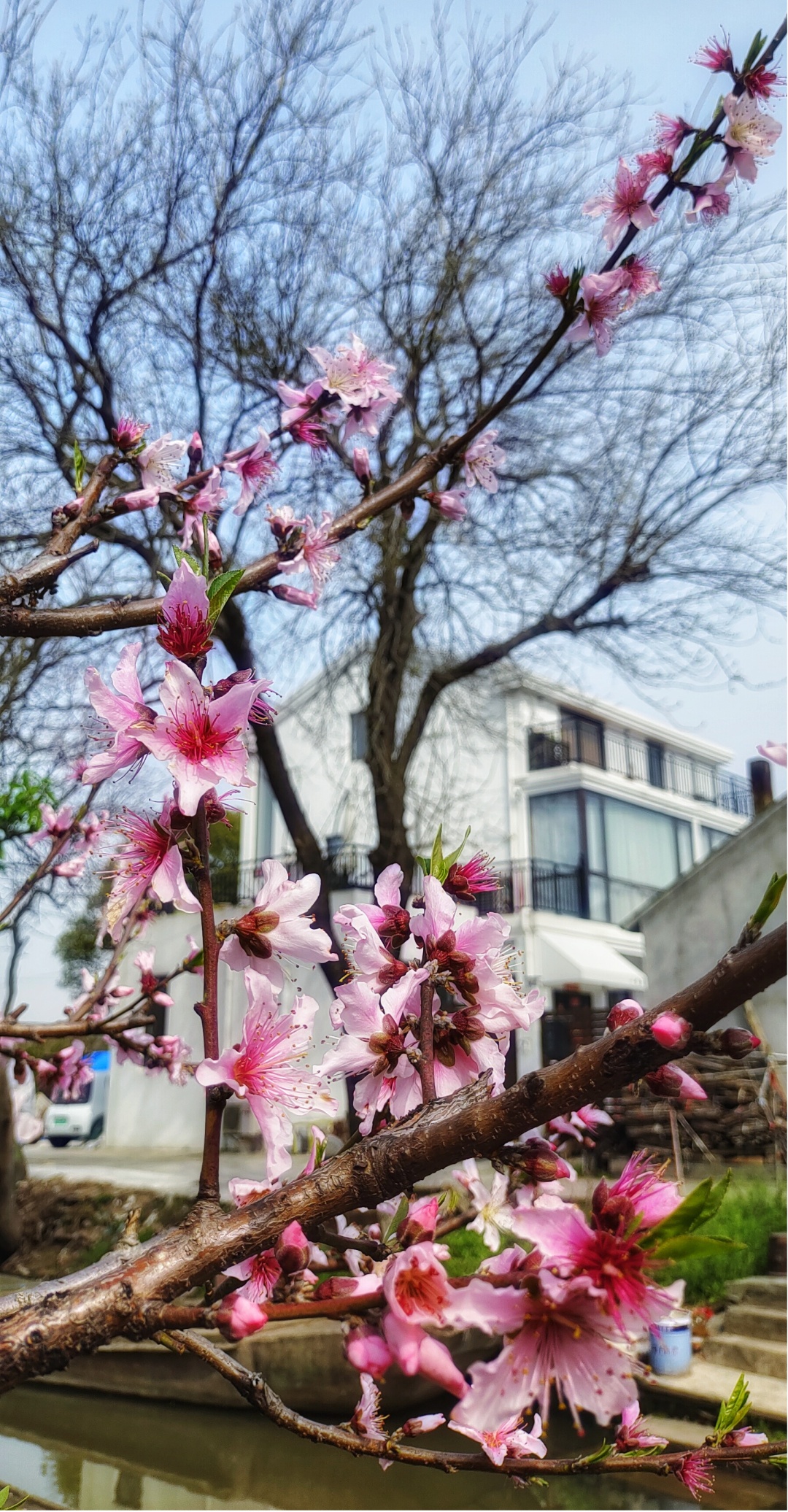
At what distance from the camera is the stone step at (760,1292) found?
16.9ft

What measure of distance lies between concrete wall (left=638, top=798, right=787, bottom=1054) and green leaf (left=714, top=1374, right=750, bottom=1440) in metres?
7.84

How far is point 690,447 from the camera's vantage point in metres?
6.73

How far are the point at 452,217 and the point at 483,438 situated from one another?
5655mm

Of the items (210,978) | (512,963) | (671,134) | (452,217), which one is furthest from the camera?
(452,217)

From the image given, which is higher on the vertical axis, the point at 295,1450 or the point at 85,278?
the point at 85,278

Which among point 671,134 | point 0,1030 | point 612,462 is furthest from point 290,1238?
point 612,462

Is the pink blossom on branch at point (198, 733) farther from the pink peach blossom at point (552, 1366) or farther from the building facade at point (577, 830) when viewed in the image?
the building facade at point (577, 830)

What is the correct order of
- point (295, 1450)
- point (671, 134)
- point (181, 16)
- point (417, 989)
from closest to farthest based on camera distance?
point (417, 989), point (671, 134), point (295, 1450), point (181, 16)

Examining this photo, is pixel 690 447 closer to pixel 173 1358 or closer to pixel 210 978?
pixel 173 1358

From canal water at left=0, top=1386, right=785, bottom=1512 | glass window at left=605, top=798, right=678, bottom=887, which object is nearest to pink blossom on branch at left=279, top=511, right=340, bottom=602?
canal water at left=0, top=1386, right=785, bottom=1512

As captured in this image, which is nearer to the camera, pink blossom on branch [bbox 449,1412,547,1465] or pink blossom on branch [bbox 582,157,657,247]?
pink blossom on branch [bbox 449,1412,547,1465]

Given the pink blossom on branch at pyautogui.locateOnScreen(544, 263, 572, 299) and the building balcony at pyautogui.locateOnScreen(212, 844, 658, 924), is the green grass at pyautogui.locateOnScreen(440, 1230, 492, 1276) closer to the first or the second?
the pink blossom on branch at pyautogui.locateOnScreen(544, 263, 572, 299)

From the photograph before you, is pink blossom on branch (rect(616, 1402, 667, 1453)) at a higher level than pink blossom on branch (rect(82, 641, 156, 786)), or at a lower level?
lower

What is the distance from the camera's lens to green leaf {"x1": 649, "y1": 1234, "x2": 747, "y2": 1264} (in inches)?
20.9
